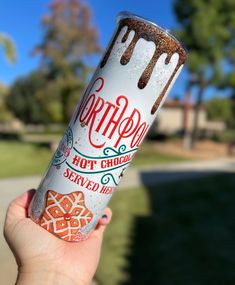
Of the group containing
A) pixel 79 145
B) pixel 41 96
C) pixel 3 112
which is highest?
pixel 79 145

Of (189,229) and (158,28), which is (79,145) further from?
(189,229)

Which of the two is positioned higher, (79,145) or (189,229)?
(79,145)

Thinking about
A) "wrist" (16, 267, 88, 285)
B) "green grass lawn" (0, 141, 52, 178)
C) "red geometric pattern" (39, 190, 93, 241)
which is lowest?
"green grass lawn" (0, 141, 52, 178)

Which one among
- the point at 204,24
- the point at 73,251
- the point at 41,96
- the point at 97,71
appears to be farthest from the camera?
the point at 41,96

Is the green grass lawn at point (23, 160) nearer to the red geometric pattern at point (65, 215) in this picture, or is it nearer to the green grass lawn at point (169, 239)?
the green grass lawn at point (169, 239)

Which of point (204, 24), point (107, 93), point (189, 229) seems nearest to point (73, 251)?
point (107, 93)

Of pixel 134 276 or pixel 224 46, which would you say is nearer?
pixel 134 276

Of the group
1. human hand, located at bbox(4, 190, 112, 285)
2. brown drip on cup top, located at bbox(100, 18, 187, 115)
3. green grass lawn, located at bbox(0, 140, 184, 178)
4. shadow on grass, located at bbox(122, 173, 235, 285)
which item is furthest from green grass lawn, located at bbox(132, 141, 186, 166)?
brown drip on cup top, located at bbox(100, 18, 187, 115)

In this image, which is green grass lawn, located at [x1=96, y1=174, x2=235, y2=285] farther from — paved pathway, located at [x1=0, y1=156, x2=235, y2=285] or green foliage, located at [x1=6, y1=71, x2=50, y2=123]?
green foliage, located at [x1=6, y1=71, x2=50, y2=123]
